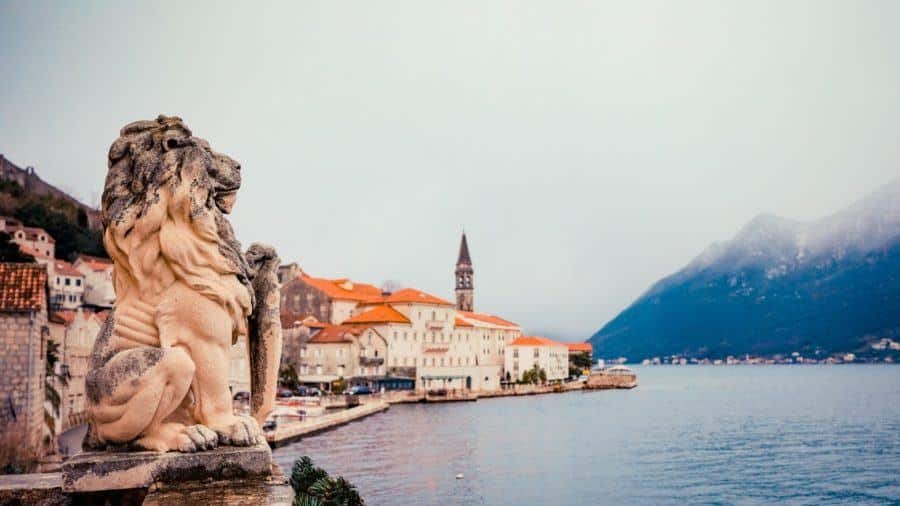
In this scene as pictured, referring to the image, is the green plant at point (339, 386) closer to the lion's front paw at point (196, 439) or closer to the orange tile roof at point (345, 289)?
the orange tile roof at point (345, 289)

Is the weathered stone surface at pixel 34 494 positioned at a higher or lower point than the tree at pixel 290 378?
higher

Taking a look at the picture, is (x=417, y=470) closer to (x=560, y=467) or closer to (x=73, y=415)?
(x=560, y=467)

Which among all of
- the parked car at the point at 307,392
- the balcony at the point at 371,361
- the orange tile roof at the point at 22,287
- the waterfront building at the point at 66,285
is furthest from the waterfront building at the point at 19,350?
the balcony at the point at 371,361

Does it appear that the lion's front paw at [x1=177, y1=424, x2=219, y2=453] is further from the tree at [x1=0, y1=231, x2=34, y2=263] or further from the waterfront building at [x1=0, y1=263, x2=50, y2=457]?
the tree at [x1=0, y1=231, x2=34, y2=263]

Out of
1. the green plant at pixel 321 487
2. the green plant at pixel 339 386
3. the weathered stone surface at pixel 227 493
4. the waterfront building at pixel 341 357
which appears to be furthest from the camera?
the waterfront building at pixel 341 357

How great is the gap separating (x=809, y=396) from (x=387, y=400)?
38490 millimetres

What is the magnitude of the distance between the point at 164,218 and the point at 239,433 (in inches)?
35.7

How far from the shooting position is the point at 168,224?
326 cm

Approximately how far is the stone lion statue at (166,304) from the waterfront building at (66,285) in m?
57.2

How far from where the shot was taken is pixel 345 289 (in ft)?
295

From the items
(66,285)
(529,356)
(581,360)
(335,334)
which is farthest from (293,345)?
(581,360)

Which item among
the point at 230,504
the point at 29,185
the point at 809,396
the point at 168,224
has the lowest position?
the point at 809,396

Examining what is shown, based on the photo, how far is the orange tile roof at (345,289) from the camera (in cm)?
8375

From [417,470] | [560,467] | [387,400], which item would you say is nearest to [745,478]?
[560,467]
